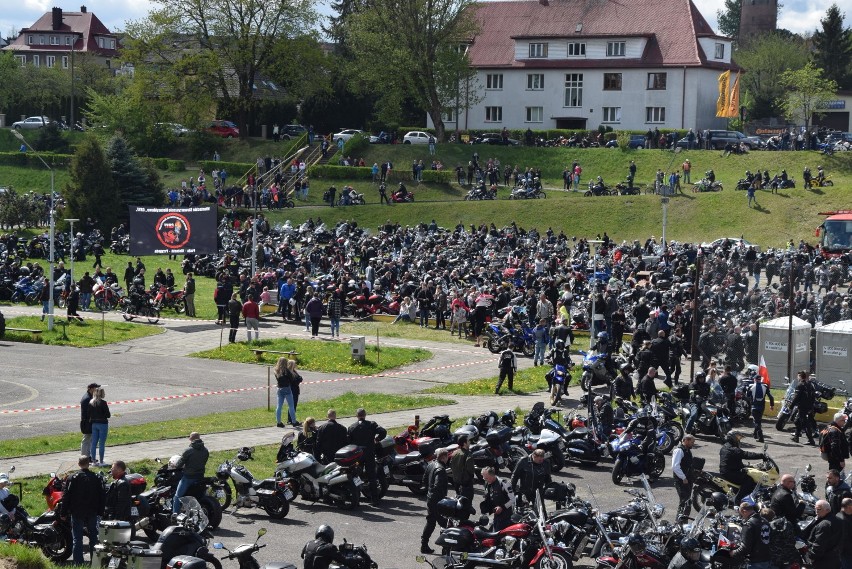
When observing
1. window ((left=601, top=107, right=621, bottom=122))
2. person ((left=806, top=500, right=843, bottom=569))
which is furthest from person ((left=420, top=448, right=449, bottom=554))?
window ((left=601, top=107, right=621, bottom=122))

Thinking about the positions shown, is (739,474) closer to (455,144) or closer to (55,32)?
A: (455,144)

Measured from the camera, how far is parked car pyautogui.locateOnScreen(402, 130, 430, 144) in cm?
7900

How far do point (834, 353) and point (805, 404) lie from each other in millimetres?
4551

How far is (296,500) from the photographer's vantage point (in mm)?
19719

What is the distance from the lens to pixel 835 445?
2159 centimetres

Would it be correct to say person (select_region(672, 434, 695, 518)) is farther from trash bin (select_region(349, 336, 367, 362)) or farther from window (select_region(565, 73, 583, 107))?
window (select_region(565, 73, 583, 107))

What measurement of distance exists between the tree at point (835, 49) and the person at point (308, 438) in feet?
275

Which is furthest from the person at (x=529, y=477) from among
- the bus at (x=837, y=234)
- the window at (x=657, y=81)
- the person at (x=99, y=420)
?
the window at (x=657, y=81)

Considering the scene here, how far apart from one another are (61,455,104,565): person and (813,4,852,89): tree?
88587mm

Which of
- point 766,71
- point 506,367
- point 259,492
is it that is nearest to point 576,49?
point 766,71

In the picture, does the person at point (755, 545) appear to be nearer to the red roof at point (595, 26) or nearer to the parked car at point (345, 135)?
the parked car at point (345, 135)

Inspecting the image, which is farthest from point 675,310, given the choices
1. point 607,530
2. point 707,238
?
point 707,238

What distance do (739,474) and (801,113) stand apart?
237 feet

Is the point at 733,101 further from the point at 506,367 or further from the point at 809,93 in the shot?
the point at 506,367
